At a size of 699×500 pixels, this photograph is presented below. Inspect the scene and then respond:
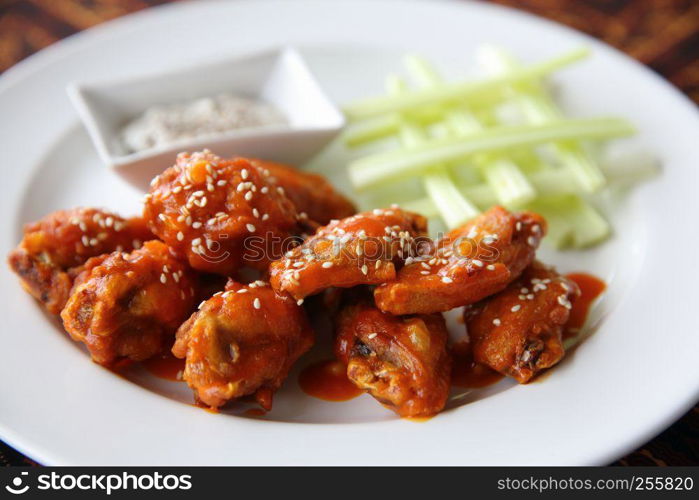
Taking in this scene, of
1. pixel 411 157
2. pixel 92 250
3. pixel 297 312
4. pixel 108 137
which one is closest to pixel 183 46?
pixel 108 137

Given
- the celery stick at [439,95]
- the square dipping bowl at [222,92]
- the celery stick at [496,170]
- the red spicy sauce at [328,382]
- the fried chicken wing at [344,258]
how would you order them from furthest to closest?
the celery stick at [439,95] → the celery stick at [496,170] → the square dipping bowl at [222,92] → the red spicy sauce at [328,382] → the fried chicken wing at [344,258]

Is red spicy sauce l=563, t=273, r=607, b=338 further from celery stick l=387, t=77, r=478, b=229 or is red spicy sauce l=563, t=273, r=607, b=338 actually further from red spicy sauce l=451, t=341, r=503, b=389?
celery stick l=387, t=77, r=478, b=229

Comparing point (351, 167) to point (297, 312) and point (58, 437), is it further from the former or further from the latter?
point (58, 437)

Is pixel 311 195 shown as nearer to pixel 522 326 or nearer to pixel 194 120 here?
pixel 194 120

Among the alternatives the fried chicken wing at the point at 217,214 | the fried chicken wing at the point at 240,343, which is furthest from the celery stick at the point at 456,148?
the fried chicken wing at the point at 240,343

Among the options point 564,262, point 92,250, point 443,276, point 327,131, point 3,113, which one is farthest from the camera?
point 3,113

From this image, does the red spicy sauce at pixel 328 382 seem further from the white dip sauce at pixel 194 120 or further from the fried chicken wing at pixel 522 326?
the white dip sauce at pixel 194 120
